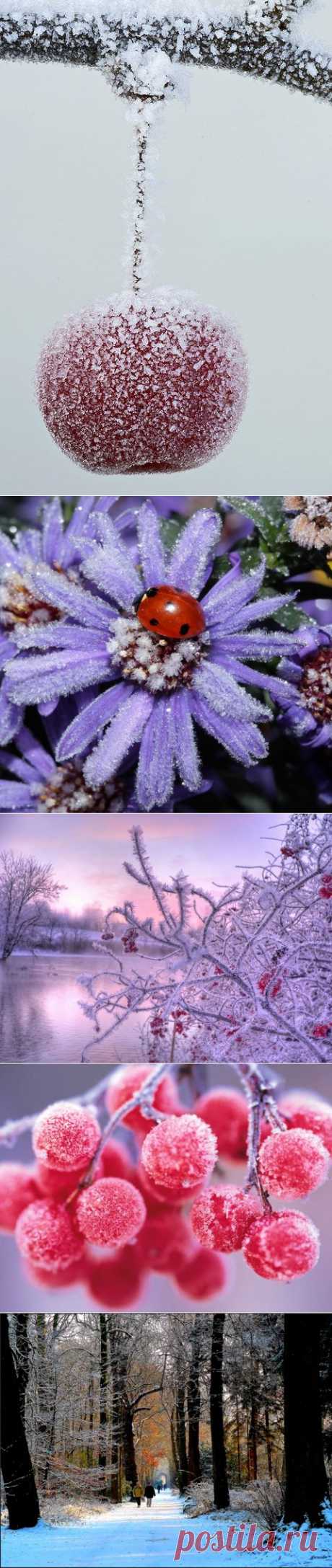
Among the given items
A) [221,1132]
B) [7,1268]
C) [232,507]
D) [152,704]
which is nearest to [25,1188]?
[7,1268]

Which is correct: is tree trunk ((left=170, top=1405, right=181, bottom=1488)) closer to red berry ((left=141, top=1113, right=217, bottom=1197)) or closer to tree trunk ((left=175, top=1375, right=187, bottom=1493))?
tree trunk ((left=175, top=1375, right=187, bottom=1493))

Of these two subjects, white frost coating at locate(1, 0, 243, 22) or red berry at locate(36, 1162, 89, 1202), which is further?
red berry at locate(36, 1162, 89, 1202)

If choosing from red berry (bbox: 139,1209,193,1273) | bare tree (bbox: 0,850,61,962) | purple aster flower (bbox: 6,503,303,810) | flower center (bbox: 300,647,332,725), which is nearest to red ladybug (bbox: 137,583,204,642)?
purple aster flower (bbox: 6,503,303,810)

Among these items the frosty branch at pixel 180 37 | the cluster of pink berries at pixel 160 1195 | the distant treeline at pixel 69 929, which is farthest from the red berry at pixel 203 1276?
the frosty branch at pixel 180 37

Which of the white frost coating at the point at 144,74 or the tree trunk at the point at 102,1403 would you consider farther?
the tree trunk at the point at 102,1403

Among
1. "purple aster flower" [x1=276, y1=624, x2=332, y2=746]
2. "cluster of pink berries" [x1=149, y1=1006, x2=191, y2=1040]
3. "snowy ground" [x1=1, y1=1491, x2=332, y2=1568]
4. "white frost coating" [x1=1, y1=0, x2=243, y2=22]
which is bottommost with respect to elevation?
"snowy ground" [x1=1, y1=1491, x2=332, y2=1568]

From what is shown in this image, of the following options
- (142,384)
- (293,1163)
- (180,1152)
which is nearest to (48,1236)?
(180,1152)

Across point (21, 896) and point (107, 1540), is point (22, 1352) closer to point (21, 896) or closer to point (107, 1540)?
point (107, 1540)

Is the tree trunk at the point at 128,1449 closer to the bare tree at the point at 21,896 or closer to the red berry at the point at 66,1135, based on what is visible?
the red berry at the point at 66,1135
